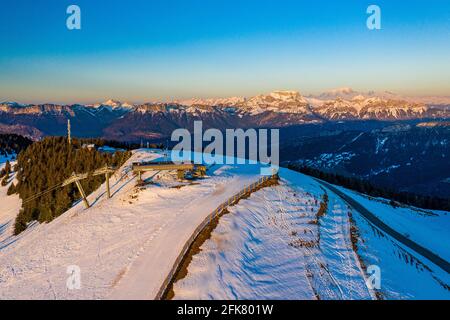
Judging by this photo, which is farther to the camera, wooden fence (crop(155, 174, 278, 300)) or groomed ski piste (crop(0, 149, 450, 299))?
groomed ski piste (crop(0, 149, 450, 299))

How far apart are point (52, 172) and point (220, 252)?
63805 millimetres

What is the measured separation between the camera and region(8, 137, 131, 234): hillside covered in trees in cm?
6400

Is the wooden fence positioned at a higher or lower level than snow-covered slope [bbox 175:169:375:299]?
higher

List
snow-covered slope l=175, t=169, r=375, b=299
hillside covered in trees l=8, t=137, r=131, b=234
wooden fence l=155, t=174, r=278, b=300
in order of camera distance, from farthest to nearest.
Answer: hillside covered in trees l=8, t=137, r=131, b=234, snow-covered slope l=175, t=169, r=375, b=299, wooden fence l=155, t=174, r=278, b=300

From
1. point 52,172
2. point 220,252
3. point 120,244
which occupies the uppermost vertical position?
point 220,252

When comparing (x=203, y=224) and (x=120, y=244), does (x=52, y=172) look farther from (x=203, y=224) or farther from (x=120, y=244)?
(x=203, y=224)

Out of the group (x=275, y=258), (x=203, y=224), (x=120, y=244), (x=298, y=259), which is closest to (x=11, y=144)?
(x=120, y=244)

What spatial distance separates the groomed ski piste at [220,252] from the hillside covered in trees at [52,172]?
13590 mm

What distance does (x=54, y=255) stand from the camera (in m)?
35.0

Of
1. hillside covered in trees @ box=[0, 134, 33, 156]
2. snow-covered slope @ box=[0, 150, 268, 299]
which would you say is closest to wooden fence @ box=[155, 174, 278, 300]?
snow-covered slope @ box=[0, 150, 268, 299]

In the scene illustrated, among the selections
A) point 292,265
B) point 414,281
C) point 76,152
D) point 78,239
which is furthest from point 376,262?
point 76,152

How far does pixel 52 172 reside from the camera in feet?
272

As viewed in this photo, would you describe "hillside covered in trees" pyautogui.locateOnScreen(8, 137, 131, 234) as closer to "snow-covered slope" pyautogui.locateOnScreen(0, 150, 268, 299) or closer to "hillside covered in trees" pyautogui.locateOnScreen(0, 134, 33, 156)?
"snow-covered slope" pyautogui.locateOnScreen(0, 150, 268, 299)

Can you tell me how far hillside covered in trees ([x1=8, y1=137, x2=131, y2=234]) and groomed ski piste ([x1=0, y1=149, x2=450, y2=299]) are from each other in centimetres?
1359
